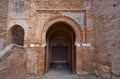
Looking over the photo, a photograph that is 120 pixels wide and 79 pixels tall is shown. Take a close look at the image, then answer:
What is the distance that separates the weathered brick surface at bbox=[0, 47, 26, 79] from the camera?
631 cm

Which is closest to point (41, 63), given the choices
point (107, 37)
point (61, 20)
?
point (61, 20)

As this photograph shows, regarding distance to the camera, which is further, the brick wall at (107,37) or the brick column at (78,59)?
the brick column at (78,59)

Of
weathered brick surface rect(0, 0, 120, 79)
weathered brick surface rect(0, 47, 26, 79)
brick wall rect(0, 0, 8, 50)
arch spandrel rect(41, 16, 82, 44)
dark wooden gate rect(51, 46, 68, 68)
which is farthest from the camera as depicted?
dark wooden gate rect(51, 46, 68, 68)

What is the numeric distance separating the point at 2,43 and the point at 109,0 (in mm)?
6431

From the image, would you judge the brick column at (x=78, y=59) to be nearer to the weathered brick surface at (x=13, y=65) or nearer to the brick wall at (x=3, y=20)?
the weathered brick surface at (x=13, y=65)

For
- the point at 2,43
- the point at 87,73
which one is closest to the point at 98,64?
the point at 87,73

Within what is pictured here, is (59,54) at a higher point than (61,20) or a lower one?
lower

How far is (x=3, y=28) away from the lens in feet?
31.9

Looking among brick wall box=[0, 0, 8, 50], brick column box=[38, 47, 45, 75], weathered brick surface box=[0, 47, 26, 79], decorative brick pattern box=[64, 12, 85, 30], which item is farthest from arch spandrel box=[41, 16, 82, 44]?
brick wall box=[0, 0, 8, 50]

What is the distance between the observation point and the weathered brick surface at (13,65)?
6.31 m

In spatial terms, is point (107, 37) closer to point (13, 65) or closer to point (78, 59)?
point (78, 59)

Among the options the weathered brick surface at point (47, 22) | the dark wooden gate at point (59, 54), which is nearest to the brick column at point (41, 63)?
the weathered brick surface at point (47, 22)

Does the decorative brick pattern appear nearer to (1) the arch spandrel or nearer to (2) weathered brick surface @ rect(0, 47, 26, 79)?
(1) the arch spandrel

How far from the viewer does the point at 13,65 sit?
713 centimetres
